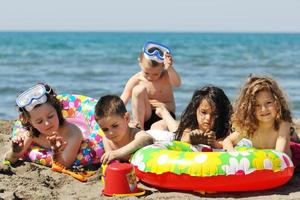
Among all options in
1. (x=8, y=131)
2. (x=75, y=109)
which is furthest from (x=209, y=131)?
(x=8, y=131)

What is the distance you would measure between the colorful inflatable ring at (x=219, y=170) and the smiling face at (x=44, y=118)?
1.12m

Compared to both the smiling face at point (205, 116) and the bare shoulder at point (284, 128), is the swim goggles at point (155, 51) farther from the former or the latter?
the bare shoulder at point (284, 128)

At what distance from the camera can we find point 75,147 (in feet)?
17.8

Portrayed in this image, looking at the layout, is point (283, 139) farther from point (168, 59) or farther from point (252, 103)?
point (168, 59)

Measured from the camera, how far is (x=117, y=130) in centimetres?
501

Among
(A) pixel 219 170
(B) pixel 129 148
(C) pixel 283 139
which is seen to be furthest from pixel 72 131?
(C) pixel 283 139

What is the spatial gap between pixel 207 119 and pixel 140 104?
101cm

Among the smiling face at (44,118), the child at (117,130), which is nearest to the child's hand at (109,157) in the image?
the child at (117,130)

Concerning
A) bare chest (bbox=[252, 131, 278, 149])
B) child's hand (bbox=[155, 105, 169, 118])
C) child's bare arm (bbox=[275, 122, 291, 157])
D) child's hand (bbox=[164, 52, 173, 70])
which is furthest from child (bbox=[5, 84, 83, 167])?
child's bare arm (bbox=[275, 122, 291, 157])

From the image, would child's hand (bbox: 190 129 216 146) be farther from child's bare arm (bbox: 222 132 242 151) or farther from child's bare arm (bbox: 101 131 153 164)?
child's bare arm (bbox: 101 131 153 164)

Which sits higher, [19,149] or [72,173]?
[19,149]

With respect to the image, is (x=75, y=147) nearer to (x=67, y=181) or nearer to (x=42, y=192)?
(x=67, y=181)

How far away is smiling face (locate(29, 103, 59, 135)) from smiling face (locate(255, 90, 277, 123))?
1804 mm

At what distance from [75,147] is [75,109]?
0.84 m
